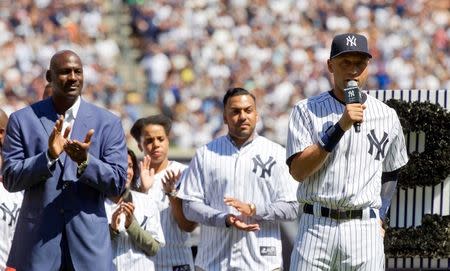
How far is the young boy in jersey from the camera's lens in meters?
8.64

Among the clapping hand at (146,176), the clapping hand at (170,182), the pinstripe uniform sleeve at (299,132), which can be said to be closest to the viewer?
the pinstripe uniform sleeve at (299,132)

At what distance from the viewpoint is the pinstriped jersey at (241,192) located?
875cm

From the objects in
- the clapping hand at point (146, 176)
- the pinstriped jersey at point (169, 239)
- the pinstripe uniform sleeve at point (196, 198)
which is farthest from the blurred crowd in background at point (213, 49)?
the pinstripe uniform sleeve at point (196, 198)

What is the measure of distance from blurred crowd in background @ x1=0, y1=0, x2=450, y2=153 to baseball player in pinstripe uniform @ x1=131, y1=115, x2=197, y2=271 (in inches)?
451

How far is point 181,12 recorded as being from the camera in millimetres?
24375

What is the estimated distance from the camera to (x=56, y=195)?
23.4 ft

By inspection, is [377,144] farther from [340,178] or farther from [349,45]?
[349,45]

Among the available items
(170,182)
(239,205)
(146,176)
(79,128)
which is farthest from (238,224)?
(79,128)

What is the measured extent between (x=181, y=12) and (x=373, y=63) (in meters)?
3.83

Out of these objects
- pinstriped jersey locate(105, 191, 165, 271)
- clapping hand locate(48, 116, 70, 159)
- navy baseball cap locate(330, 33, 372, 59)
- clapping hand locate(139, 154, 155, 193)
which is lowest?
pinstriped jersey locate(105, 191, 165, 271)

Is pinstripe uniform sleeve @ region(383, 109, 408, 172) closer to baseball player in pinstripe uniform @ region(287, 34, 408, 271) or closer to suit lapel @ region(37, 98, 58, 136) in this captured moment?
baseball player in pinstripe uniform @ region(287, 34, 408, 271)

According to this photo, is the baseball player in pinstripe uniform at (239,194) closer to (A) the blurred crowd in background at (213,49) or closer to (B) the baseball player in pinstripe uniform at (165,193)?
(B) the baseball player in pinstripe uniform at (165,193)

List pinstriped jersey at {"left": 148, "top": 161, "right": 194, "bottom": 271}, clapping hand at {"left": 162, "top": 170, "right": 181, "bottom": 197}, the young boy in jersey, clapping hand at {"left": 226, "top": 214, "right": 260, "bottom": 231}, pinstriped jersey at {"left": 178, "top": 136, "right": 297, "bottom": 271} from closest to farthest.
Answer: clapping hand at {"left": 226, "top": 214, "right": 260, "bottom": 231}, the young boy in jersey, pinstriped jersey at {"left": 178, "top": 136, "right": 297, "bottom": 271}, clapping hand at {"left": 162, "top": 170, "right": 181, "bottom": 197}, pinstriped jersey at {"left": 148, "top": 161, "right": 194, "bottom": 271}

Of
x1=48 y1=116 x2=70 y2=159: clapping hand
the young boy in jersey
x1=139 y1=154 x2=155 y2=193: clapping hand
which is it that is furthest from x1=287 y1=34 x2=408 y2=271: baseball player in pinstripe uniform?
x1=139 y1=154 x2=155 y2=193: clapping hand
